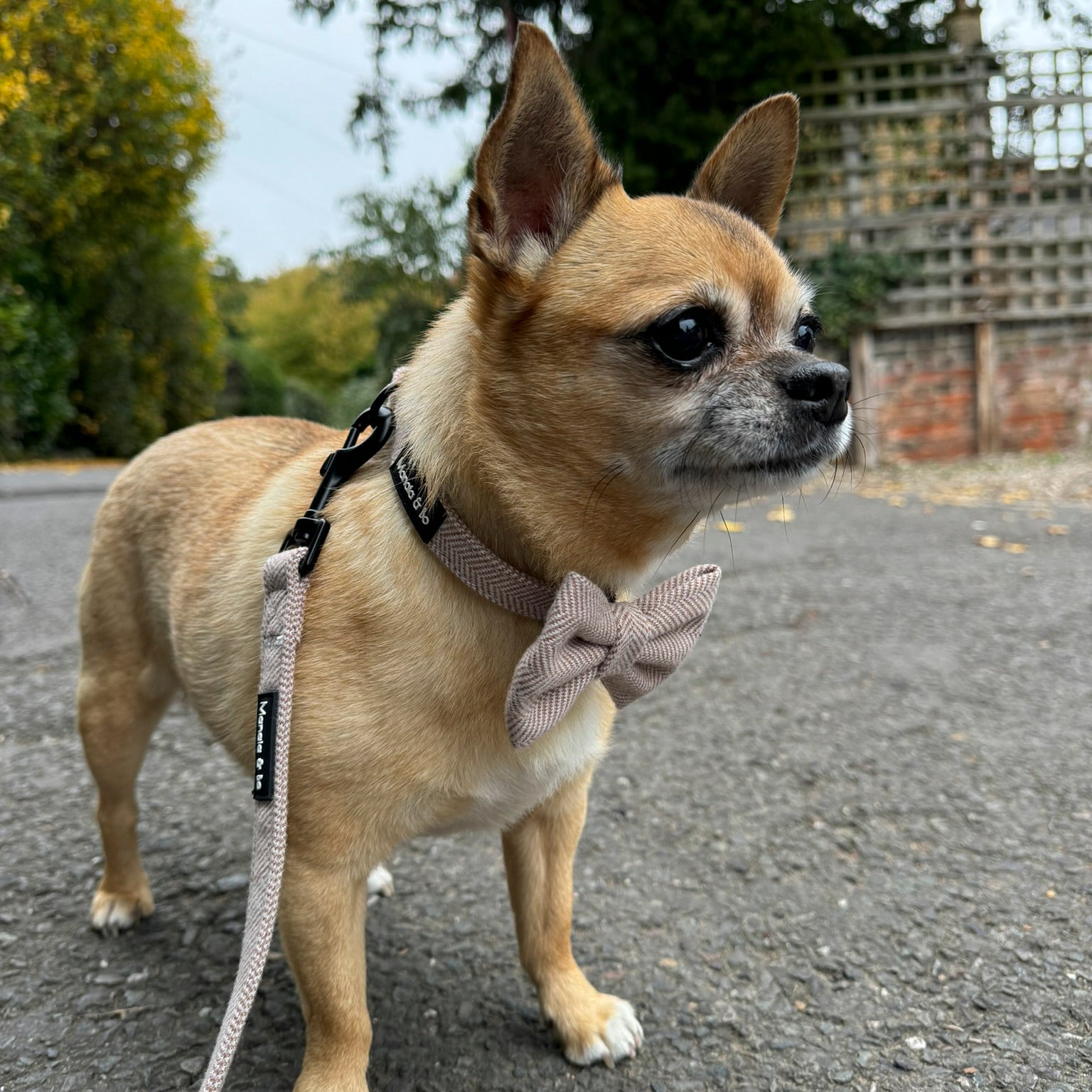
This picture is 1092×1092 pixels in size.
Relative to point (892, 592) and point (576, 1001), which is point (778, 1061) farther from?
point (892, 592)

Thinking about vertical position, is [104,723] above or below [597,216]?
below

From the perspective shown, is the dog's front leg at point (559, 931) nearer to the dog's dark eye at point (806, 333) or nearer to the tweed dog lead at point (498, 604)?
the tweed dog lead at point (498, 604)

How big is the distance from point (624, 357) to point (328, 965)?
1.21m

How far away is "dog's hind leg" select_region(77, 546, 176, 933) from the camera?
2.20m

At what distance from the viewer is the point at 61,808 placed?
9.46 feet

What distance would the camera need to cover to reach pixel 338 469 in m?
1.79

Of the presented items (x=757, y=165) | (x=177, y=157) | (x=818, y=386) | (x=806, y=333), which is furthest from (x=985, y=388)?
(x=177, y=157)

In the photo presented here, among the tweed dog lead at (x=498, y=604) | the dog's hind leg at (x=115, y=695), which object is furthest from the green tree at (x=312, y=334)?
the tweed dog lead at (x=498, y=604)

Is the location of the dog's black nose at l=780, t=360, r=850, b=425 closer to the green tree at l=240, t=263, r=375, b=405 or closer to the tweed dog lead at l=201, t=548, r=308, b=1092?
the tweed dog lead at l=201, t=548, r=308, b=1092

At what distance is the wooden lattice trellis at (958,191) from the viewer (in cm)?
1038

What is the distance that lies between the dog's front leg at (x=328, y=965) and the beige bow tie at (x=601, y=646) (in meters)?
0.44

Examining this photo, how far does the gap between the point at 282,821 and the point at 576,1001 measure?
2.66 ft

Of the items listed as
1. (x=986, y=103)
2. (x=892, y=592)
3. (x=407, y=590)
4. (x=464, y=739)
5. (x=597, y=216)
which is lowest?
(x=892, y=592)

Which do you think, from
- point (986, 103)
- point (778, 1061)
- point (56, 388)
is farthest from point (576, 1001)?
point (56, 388)
